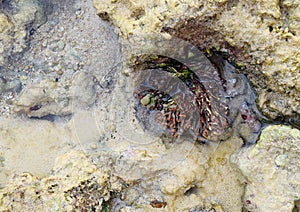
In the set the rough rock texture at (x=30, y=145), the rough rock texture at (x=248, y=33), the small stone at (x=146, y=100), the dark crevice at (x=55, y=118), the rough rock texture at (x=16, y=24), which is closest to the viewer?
the rough rock texture at (x=248, y=33)

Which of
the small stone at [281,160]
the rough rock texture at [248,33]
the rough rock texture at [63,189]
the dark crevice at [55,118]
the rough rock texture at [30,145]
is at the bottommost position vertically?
the rough rock texture at [30,145]

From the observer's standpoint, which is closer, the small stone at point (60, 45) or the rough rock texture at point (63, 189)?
the rough rock texture at point (63, 189)

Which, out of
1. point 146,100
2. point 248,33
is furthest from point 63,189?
point 248,33

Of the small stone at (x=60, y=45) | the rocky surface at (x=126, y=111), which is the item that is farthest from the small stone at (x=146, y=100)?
the small stone at (x=60, y=45)

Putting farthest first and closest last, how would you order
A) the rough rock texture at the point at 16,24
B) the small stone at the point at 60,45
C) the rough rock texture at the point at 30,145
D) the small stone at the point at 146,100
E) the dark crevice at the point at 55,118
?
the small stone at the point at 60,45
the rough rock texture at the point at 16,24
the dark crevice at the point at 55,118
the rough rock texture at the point at 30,145
the small stone at the point at 146,100

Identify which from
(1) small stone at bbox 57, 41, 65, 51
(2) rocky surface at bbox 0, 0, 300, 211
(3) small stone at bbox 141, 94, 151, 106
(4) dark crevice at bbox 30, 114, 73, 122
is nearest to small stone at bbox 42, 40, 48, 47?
(2) rocky surface at bbox 0, 0, 300, 211

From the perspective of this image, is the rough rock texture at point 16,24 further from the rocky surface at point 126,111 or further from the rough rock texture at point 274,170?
the rough rock texture at point 274,170

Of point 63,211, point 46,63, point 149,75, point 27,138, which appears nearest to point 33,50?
point 46,63
